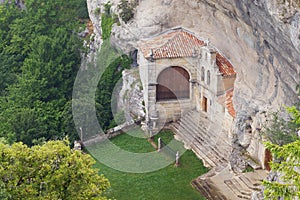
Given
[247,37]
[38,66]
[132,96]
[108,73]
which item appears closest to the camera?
[247,37]

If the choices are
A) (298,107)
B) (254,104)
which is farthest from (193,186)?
(298,107)

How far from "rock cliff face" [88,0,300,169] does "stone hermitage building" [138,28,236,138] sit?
2.59ft

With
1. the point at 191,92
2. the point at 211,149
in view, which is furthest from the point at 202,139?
the point at 191,92

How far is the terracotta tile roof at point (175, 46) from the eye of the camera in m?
33.8

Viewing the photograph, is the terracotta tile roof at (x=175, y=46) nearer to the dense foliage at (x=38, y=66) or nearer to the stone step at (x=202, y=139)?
the stone step at (x=202, y=139)

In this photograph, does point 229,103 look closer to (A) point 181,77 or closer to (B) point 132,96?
(A) point 181,77

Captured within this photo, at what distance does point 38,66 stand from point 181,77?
14.2 metres

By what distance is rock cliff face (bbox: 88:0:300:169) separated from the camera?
22.4 metres

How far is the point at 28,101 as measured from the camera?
4188 centimetres

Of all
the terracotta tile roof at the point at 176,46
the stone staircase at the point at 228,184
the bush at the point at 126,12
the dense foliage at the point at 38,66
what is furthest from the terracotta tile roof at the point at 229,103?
the dense foliage at the point at 38,66

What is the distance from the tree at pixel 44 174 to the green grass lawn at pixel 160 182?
222 inches

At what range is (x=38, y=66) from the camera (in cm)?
4409

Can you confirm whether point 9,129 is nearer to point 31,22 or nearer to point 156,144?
point 156,144

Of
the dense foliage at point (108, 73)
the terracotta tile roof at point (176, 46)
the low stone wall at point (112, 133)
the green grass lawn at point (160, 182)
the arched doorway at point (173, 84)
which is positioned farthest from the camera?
the dense foliage at point (108, 73)
